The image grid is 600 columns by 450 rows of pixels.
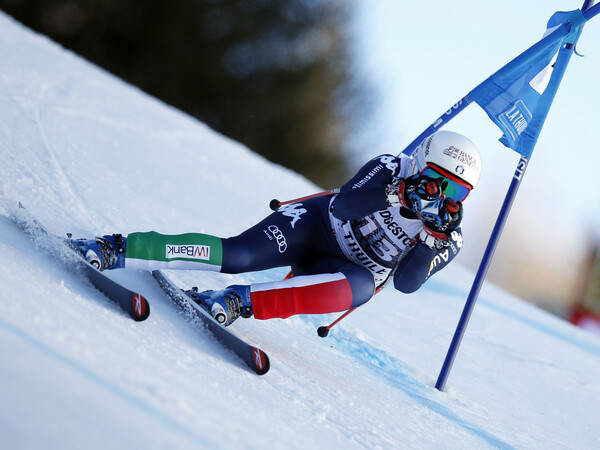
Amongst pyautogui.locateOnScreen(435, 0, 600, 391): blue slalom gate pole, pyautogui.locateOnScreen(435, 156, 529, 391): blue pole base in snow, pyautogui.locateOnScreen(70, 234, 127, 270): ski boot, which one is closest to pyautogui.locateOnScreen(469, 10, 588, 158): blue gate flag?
pyautogui.locateOnScreen(435, 0, 600, 391): blue slalom gate pole

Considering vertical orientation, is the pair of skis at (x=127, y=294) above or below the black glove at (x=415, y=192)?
below

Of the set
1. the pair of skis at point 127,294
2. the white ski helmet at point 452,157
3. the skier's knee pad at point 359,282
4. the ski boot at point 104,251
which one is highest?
the white ski helmet at point 452,157

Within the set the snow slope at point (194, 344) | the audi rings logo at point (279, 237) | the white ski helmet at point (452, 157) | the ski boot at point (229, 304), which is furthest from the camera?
the audi rings logo at point (279, 237)

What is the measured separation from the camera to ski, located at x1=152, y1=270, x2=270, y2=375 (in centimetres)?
248

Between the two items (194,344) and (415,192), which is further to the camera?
(415,192)

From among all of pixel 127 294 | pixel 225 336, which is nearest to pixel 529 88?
pixel 225 336

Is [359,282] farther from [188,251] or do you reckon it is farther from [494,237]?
[494,237]

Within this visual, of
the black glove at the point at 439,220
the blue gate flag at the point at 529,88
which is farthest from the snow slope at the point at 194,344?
the blue gate flag at the point at 529,88

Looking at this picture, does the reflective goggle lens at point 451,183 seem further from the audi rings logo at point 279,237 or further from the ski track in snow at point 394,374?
the ski track in snow at point 394,374

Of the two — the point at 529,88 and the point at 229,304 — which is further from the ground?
the point at 529,88

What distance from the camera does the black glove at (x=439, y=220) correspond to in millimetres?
2721

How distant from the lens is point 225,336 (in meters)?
2.59

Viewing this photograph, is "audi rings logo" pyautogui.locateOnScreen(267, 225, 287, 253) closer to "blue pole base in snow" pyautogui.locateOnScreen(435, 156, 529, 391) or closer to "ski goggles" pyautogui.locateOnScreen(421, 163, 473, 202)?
"ski goggles" pyautogui.locateOnScreen(421, 163, 473, 202)

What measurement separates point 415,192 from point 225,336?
931mm
